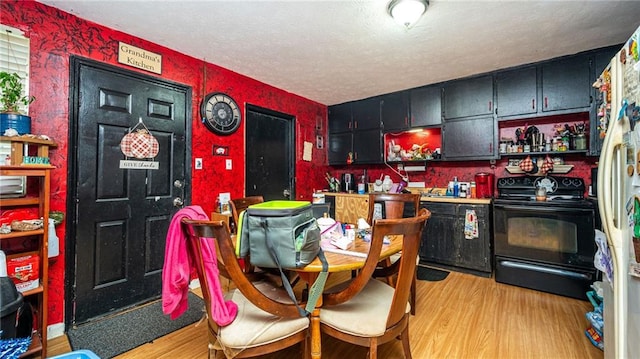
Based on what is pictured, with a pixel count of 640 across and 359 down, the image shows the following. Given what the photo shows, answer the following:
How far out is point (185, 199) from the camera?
8.82 feet

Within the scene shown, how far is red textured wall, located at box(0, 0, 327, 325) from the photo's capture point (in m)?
1.88

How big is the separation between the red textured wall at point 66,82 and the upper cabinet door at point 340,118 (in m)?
1.75

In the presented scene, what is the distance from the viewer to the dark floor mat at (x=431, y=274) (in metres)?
2.99

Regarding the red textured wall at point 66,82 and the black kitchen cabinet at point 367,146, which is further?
the black kitchen cabinet at point 367,146

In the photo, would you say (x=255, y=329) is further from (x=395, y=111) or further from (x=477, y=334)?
A: (x=395, y=111)

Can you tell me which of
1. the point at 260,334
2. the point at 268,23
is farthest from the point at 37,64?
the point at 260,334

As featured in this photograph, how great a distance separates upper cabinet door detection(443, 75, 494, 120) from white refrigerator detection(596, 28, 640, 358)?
1.88 metres

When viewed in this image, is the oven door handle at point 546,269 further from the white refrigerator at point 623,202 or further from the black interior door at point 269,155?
the black interior door at point 269,155

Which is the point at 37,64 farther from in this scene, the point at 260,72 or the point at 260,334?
the point at 260,334

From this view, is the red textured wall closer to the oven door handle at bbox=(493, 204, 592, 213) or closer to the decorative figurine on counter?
the decorative figurine on counter

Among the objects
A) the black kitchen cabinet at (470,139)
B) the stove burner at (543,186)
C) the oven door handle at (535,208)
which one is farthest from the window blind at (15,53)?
the stove burner at (543,186)

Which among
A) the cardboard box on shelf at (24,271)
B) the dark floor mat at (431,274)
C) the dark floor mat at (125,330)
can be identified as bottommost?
the dark floor mat at (125,330)

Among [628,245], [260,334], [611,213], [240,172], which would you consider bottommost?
[260,334]

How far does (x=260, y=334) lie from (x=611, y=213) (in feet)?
5.81
